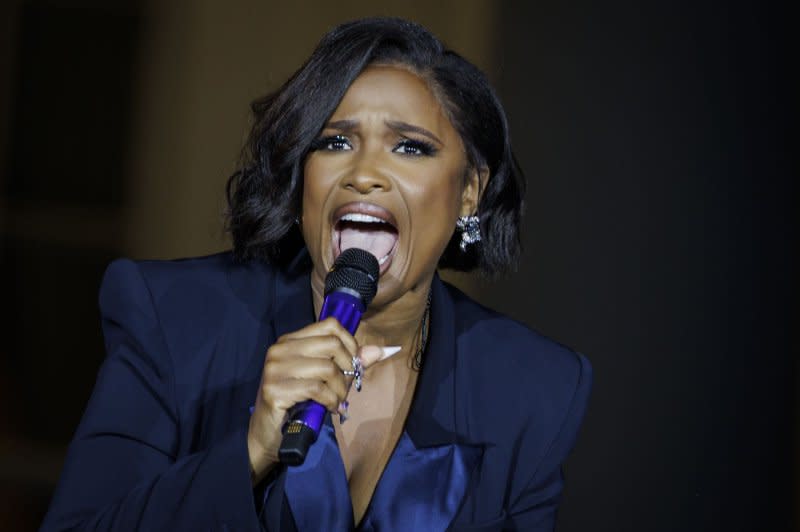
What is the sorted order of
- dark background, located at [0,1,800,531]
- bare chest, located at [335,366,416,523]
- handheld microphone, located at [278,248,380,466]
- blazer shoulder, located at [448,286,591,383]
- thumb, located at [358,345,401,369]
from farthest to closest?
1. dark background, located at [0,1,800,531]
2. blazer shoulder, located at [448,286,591,383]
3. bare chest, located at [335,366,416,523]
4. thumb, located at [358,345,401,369]
5. handheld microphone, located at [278,248,380,466]

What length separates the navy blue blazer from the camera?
4.46 ft

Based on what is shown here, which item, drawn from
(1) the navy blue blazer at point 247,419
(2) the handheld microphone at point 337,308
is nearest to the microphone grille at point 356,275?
(2) the handheld microphone at point 337,308

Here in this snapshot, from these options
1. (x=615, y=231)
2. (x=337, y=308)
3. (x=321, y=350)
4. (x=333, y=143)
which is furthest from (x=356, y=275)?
(x=615, y=231)

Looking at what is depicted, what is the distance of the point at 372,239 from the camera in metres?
1.63

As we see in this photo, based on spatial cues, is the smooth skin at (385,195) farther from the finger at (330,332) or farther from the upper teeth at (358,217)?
the finger at (330,332)

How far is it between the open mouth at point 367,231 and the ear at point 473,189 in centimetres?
23

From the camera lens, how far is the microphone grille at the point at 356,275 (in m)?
1.23

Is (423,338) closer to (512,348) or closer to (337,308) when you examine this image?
(512,348)

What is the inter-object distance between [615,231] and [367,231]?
3.01 ft

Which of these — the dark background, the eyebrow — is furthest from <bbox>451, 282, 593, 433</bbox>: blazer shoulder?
the dark background

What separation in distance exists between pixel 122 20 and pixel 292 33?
1.35 feet

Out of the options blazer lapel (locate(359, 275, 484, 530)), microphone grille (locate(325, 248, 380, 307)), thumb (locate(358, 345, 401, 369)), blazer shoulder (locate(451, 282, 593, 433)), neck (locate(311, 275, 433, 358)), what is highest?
microphone grille (locate(325, 248, 380, 307))

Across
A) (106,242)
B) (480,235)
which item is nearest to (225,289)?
(480,235)

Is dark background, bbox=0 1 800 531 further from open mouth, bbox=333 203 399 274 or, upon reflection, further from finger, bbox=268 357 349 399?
finger, bbox=268 357 349 399
